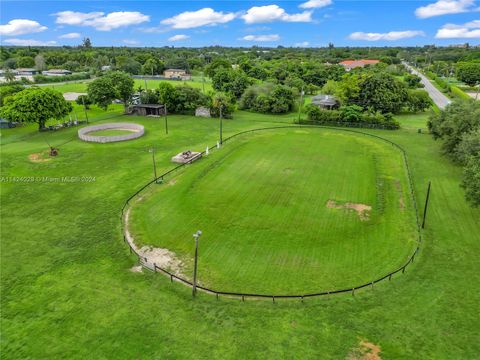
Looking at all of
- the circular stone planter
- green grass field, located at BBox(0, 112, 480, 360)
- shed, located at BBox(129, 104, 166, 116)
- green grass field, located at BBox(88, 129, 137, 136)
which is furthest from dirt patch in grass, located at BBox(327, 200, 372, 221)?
shed, located at BBox(129, 104, 166, 116)

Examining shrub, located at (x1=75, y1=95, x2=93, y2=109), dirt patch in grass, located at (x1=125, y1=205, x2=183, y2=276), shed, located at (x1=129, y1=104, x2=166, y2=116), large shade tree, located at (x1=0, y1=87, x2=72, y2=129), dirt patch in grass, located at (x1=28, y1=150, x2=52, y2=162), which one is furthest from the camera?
shrub, located at (x1=75, y1=95, x2=93, y2=109)

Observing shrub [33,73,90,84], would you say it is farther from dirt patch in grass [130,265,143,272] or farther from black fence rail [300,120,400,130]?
dirt patch in grass [130,265,143,272]

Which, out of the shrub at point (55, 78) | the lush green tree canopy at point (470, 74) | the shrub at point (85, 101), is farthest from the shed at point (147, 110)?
the lush green tree canopy at point (470, 74)

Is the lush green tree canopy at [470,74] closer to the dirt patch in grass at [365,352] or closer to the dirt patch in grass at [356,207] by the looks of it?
the dirt patch in grass at [356,207]

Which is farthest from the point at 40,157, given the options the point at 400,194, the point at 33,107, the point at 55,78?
the point at 55,78

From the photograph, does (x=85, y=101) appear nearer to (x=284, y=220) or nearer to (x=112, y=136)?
(x=112, y=136)

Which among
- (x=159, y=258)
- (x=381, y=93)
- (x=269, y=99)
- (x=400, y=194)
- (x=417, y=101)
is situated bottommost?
(x=159, y=258)
